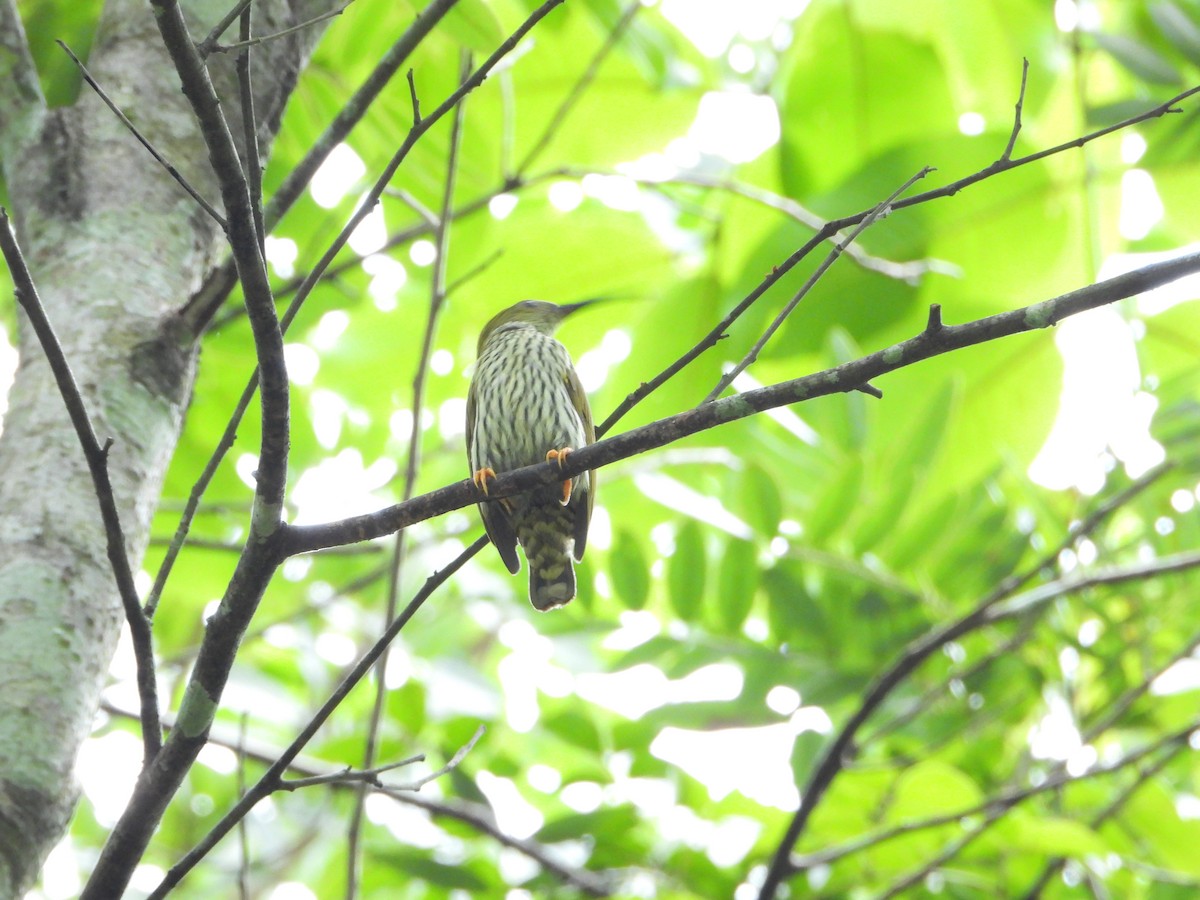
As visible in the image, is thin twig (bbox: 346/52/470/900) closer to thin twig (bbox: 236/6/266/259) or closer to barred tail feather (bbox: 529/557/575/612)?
thin twig (bbox: 236/6/266/259)

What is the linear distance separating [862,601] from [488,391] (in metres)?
1.39

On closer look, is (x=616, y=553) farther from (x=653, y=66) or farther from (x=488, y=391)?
(x=653, y=66)

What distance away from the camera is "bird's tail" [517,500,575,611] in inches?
150

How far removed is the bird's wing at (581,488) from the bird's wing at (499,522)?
21cm

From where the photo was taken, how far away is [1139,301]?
3781mm

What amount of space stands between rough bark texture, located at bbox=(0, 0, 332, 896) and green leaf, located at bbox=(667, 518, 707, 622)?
1.62 m

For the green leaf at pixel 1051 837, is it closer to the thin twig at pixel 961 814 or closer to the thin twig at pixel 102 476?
the thin twig at pixel 961 814

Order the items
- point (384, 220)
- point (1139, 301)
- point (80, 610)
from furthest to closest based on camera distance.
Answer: point (384, 220) < point (1139, 301) < point (80, 610)

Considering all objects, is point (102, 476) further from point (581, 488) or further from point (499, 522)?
point (581, 488)

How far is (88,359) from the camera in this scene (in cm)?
214

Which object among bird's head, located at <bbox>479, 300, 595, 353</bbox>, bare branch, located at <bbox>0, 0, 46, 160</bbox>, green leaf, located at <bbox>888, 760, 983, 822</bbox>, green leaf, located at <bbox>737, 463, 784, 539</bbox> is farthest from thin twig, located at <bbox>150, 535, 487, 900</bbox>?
bird's head, located at <bbox>479, 300, 595, 353</bbox>

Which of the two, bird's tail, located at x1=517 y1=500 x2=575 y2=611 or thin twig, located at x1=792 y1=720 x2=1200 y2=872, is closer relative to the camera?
thin twig, located at x1=792 y1=720 x2=1200 y2=872

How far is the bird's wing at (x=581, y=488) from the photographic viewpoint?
12.3 ft

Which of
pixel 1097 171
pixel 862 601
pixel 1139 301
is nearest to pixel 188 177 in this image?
pixel 862 601
